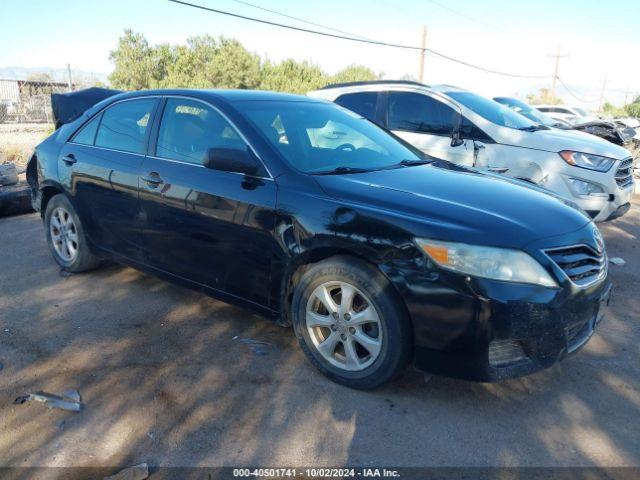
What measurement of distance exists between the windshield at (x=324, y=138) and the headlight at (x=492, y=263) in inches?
40.4

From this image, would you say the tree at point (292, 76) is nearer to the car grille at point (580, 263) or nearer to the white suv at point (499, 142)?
the white suv at point (499, 142)

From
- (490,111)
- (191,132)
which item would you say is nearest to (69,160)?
(191,132)

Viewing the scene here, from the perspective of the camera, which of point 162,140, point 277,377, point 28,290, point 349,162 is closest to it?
point 277,377

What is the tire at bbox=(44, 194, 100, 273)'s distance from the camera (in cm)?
478

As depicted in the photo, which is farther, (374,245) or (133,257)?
(133,257)

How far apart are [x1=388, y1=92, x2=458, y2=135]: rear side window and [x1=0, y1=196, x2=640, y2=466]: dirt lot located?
11.4 ft

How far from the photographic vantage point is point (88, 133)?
467 cm

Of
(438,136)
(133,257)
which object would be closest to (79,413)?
(133,257)

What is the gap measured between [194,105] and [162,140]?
36 cm

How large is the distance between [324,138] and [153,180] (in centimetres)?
128

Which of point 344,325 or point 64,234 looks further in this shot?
point 64,234

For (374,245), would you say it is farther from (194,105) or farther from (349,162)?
(194,105)

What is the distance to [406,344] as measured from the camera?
9.32 ft

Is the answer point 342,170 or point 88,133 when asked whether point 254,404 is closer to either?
point 342,170
